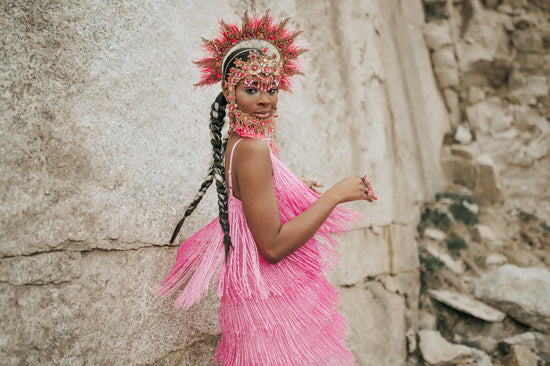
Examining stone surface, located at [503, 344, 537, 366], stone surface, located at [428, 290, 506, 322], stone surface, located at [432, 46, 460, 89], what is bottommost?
stone surface, located at [503, 344, 537, 366]

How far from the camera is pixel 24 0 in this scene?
184 centimetres

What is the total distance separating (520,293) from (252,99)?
345cm

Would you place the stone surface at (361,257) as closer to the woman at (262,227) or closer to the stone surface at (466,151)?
the woman at (262,227)

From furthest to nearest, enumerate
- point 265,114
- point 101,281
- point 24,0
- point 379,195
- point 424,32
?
point 424,32 → point 379,195 → point 101,281 → point 24,0 → point 265,114

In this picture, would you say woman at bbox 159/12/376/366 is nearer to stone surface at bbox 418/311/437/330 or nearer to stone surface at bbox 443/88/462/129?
stone surface at bbox 418/311/437/330

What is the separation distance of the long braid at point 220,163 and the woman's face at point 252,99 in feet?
0.49

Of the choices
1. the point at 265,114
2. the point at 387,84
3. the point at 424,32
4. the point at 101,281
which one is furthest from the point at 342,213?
the point at 424,32

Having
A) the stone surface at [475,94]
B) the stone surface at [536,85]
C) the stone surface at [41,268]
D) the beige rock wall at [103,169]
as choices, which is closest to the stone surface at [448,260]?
the beige rock wall at [103,169]

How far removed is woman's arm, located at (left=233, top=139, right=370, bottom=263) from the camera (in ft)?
5.14

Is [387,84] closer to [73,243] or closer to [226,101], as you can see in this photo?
[226,101]

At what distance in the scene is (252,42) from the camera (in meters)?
1.77

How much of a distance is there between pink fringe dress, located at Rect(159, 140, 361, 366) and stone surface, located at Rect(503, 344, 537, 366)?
230 cm

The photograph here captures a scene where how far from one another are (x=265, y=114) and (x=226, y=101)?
0.76 feet

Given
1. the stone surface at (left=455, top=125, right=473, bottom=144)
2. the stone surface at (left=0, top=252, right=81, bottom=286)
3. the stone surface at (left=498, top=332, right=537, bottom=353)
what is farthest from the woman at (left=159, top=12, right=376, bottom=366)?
the stone surface at (left=455, top=125, right=473, bottom=144)
